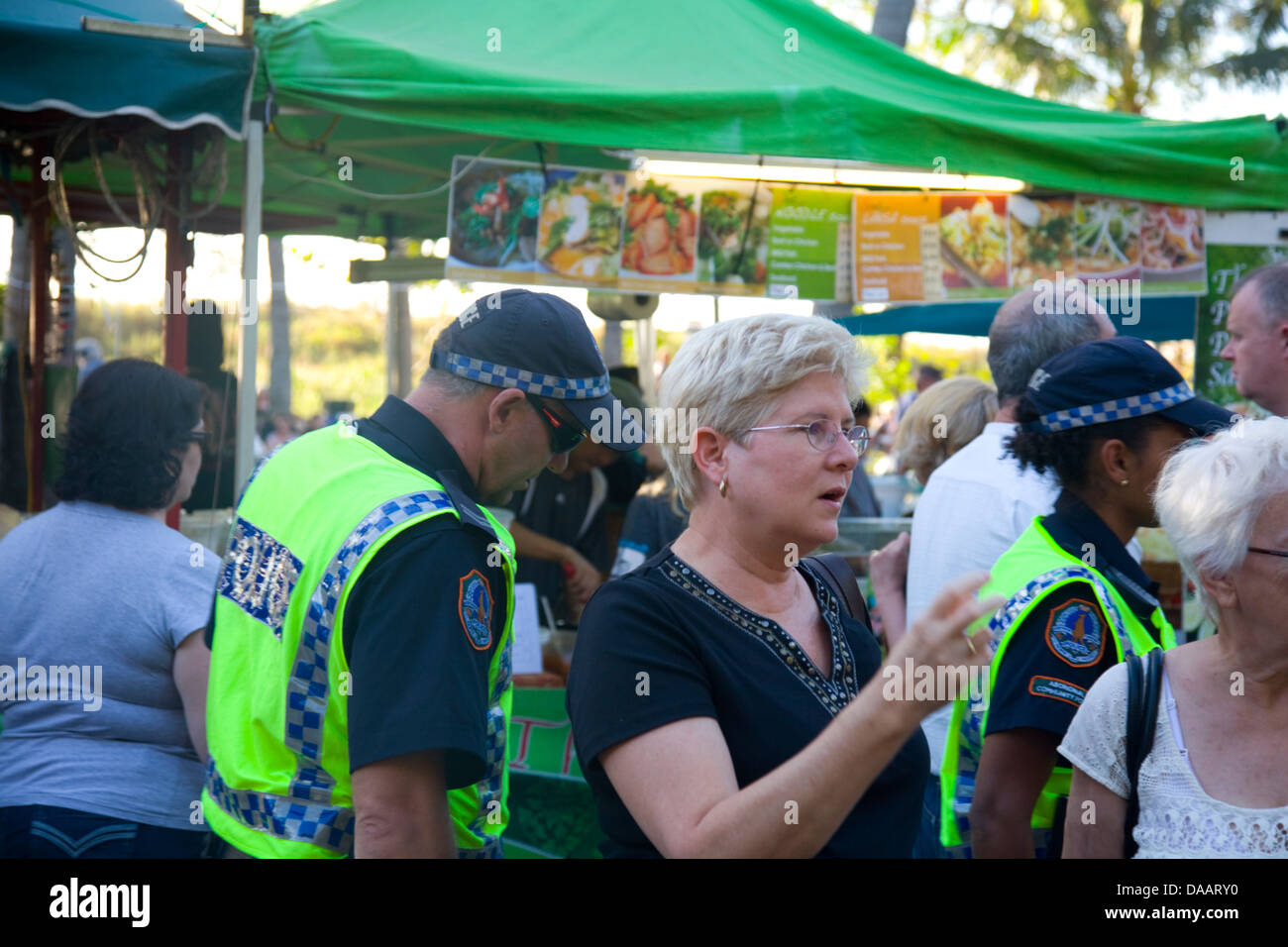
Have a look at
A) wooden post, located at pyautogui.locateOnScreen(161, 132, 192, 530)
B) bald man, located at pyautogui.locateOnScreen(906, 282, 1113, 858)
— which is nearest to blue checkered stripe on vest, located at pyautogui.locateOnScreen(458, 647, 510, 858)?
bald man, located at pyautogui.locateOnScreen(906, 282, 1113, 858)

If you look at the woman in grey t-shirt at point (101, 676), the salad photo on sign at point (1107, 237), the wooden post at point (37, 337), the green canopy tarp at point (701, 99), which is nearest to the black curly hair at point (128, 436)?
the woman in grey t-shirt at point (101, 676)

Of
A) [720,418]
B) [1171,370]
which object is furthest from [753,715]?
[1171,370]

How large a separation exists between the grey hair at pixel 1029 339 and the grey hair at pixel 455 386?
1646mm

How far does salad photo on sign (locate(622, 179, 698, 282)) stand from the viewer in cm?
453

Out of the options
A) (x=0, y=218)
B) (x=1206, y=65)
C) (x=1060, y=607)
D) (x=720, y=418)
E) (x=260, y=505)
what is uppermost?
(x=1206, y=65)

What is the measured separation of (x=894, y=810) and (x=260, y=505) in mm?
1195

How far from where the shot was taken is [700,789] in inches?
61.7

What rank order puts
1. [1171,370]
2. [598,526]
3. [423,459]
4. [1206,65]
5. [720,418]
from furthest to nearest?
[1206,65] < [598,526] < [1171,370] < [423,459] < [720,418]

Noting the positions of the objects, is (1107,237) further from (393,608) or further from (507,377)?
(393,608)

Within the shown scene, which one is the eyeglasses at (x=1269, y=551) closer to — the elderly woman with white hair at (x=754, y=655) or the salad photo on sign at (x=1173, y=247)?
the elderly woman with white hair at (x=754, y=655)

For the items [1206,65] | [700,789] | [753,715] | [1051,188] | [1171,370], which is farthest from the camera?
[1206,65]

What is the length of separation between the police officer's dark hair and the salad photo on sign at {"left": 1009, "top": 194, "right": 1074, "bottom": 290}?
2.61m

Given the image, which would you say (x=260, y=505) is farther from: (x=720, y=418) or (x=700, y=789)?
(x=700, y=789)

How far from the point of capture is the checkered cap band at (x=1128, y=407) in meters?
2.36
